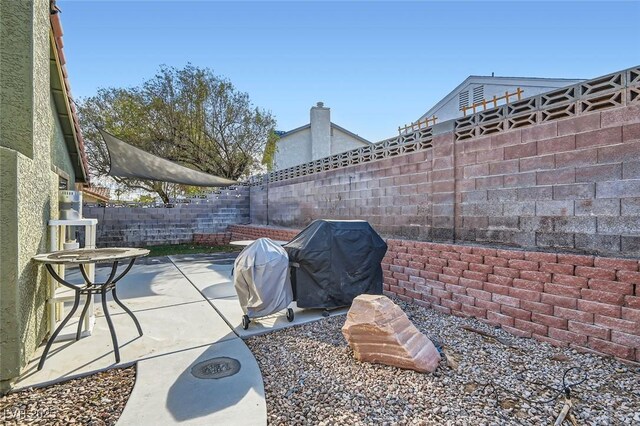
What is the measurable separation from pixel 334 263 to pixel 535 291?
2408 mm

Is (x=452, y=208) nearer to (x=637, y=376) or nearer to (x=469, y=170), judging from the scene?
(x=469, y=170)

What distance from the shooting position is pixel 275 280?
389 cm

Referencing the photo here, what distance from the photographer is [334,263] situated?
171 inches

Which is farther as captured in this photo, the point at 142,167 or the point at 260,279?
the point at 142,167

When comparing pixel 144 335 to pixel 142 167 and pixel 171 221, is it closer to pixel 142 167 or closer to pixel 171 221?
pixel 142 167

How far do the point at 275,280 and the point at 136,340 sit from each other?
1652mm

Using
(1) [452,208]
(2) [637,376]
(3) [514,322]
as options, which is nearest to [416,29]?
(1) [452,208]

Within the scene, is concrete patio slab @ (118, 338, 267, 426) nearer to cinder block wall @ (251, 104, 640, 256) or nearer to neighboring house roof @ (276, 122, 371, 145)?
cinder block wall @ (251, 104, 640, 256)

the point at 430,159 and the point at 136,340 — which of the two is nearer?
the point at 136,340

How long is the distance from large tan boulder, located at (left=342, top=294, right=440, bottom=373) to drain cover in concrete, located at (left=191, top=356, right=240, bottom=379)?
1131 mm

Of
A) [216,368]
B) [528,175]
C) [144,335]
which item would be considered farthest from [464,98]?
[144,335]

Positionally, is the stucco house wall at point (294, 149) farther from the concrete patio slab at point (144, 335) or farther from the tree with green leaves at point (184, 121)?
the concrete patio slab at point (144, 335)

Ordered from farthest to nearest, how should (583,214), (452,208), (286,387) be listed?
(452,208) < (583,214) < (286,387)

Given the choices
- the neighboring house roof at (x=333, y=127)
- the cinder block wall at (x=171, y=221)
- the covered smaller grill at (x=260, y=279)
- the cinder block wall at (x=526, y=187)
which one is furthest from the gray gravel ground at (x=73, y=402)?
the neighboring house roof at (x=333, y=127)
